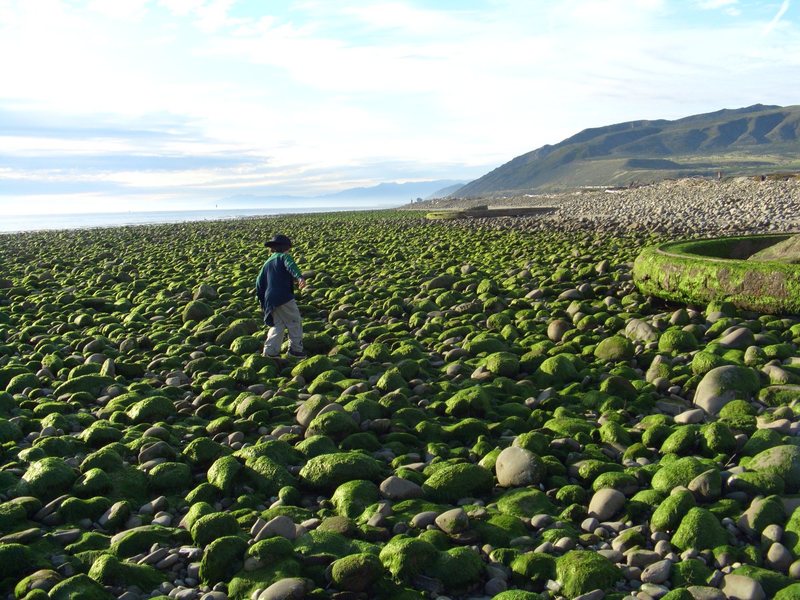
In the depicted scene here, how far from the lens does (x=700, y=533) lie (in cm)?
386

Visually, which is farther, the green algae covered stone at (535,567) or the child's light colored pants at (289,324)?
the child's light colored pants at (289,324)

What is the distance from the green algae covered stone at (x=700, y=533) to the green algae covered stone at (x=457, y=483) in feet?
4.46

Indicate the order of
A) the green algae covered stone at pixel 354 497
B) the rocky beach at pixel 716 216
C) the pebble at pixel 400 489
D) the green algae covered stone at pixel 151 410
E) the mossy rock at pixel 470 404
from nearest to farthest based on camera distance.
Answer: the green algae covered stone at pixel 354 497 < the pebble at pixel 400 489 < the mossy rock at pixel 470 404 < the green algae covered stone at pixel 151 410 < the rocky beach at pixel 716 216

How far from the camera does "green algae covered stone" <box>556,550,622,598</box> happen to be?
3539mm

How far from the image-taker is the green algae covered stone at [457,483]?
4773 millimetres

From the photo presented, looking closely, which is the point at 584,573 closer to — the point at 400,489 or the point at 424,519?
the point at 424,519

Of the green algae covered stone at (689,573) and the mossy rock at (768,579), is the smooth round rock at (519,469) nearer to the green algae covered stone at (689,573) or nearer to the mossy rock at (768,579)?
the green algae covered stone at (689,573)

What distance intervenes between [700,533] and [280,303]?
639cm

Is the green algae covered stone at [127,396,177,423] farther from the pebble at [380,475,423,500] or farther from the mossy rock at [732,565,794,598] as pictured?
the mossy rock at [732,565,794,598]

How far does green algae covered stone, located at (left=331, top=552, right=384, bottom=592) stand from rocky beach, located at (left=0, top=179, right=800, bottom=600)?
0.01 meters

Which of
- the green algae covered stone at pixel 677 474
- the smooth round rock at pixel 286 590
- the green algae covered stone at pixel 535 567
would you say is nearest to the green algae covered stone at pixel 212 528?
the smooth round rock at pixel 286 590

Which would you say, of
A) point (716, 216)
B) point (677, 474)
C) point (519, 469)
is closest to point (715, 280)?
point (677, 474)

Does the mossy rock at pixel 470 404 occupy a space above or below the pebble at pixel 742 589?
above

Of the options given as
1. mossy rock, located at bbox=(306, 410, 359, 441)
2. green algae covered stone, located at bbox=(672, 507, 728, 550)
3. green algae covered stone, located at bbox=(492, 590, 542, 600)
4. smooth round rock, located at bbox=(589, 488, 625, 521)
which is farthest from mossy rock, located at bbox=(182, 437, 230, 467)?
green algae covered stone, located at bbox=(672, 507, 728, 550)
